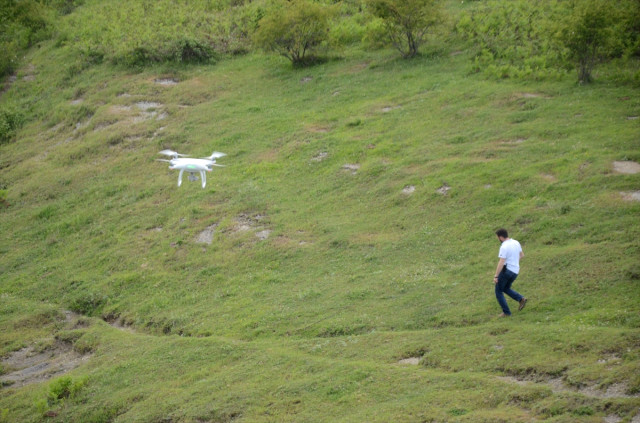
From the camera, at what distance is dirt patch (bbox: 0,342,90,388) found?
22.8 metres

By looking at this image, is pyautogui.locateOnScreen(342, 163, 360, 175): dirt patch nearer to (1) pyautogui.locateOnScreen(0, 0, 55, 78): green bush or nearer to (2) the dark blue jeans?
(2) the dark blue jeans

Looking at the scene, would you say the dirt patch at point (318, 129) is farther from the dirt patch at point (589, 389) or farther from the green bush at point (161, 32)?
the dirt patch at point (589, 389)

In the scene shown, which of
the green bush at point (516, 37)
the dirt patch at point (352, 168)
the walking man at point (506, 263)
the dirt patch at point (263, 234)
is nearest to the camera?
the walking man at point (506, 263)

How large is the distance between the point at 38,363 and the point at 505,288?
16753 mm

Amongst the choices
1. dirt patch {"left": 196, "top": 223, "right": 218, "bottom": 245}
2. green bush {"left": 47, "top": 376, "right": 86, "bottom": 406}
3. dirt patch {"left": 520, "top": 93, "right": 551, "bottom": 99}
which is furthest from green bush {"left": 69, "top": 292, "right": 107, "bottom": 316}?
dirt patch {"left": 520, "top": 93, "right": 551, "bottom": 99}

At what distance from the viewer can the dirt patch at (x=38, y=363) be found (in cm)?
2283

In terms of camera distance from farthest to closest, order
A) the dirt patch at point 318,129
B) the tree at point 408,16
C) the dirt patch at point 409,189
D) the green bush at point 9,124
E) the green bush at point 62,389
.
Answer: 1. the green bush at point 9,124
2. the tree at point 408,16
3. the dirt patch at point 318,129
4. the dirt patch at point 409,189
5. the green bush at point 62,389

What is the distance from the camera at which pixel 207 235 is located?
2897 centimetres

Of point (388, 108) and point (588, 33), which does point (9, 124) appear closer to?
point (388, 108)

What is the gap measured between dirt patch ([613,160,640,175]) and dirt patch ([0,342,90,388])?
19839 millimetres

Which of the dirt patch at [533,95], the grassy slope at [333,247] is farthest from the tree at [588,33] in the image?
the dirt patch at [533,95]

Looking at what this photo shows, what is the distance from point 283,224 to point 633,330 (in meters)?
15.7

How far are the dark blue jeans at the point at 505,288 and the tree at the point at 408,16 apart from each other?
24.7 meters

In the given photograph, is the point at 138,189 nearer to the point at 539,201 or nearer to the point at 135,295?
the point at 135,295
